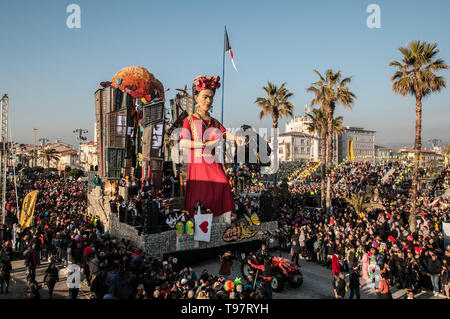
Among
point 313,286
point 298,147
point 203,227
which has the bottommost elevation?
point 313,286

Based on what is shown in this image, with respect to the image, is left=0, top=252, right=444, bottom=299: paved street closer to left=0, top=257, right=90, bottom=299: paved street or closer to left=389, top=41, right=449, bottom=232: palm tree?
left=0, top=257, right=90, bottom=299: paved street

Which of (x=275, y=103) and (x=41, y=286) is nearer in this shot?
(x=41, y=286)

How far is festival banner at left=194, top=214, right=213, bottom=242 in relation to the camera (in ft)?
43.8

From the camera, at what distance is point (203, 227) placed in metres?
13.4

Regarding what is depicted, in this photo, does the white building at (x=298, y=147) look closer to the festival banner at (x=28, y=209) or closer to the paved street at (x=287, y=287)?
the paved street at (x=287, y=287)

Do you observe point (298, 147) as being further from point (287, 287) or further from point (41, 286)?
point (41, 286)

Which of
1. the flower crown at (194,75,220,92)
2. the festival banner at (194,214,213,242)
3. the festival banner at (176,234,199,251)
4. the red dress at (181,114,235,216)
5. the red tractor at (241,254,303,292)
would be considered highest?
the flower crown at (194,75,220,92)

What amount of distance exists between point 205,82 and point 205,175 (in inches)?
149

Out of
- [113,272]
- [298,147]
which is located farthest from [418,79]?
[298,147]

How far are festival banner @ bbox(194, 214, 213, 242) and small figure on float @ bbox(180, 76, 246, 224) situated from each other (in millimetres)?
419

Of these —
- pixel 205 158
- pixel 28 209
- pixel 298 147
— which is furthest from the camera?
pixel 298 147

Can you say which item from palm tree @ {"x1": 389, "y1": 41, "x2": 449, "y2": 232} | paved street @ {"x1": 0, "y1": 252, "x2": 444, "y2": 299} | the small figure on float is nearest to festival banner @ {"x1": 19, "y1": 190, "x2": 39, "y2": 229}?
paved street @ {"x1": 0, "y1": 252, "x2": 444, "y2": 299}

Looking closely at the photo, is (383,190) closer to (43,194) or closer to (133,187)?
(133,187)
